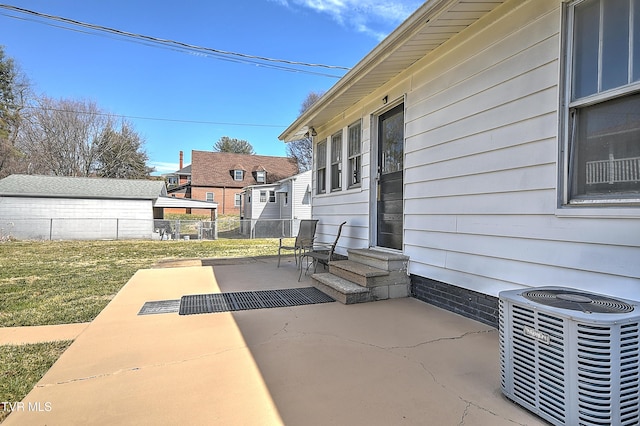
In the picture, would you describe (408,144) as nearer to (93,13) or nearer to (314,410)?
(314,410)

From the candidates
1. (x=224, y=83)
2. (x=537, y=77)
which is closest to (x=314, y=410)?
(x=537, y=77)

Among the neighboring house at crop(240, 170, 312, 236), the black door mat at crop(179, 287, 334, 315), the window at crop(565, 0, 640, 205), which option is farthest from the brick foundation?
the neighboring house at crop(240, 170, 312, 236)

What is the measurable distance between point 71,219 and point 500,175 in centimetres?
1749

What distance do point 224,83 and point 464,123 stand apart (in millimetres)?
17563

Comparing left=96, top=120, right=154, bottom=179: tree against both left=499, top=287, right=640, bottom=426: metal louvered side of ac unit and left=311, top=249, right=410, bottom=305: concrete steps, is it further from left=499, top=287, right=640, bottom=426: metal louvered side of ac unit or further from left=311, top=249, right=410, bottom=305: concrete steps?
left=499, top=287, right=640, bottom=426: metal louvered side of ac unit

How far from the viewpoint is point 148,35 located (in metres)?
8.20

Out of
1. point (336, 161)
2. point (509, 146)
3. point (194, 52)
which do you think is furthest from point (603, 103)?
point (194, 52)

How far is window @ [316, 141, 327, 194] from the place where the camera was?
689 centimetres

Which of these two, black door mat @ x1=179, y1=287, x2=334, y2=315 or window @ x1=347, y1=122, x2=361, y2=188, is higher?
window @ x1=347, y1=122, x2=361, y2=188

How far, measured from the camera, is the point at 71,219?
48.7 feet

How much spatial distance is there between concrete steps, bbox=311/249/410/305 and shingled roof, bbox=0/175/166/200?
49.2ft

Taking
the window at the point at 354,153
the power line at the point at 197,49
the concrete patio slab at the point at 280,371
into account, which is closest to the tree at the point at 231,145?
the power line at the point at 197,49

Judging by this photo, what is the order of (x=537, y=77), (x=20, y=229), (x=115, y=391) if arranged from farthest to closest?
(x=20, y=229) → (x=537, y=77) → (x=115, y=391)

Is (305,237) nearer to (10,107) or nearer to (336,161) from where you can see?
(336,161)
